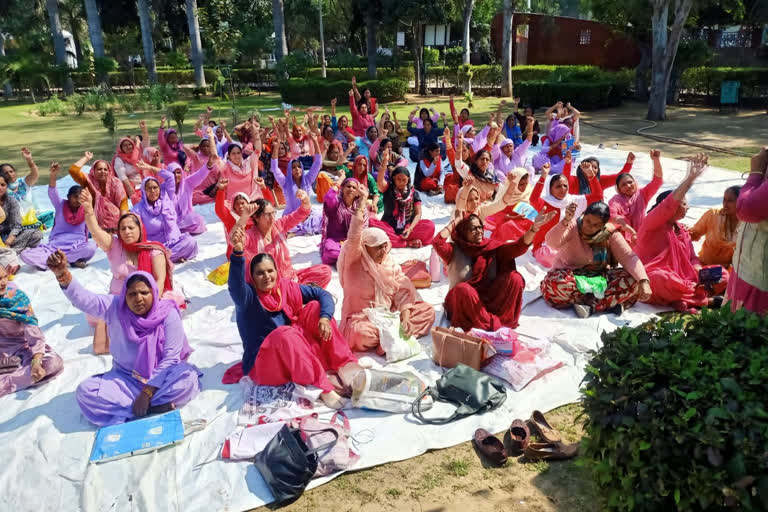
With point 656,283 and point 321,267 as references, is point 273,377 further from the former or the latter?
point 656,283

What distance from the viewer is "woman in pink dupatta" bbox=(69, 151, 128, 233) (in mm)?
6633

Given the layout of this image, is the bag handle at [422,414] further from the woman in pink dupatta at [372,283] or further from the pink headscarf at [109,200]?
the pink headscarf at [109,200]

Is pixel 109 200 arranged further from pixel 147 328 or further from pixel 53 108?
pixel 53 108

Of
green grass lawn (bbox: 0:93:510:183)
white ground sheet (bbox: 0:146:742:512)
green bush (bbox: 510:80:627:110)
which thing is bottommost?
white ground sheet (bbox: 0:146:742:512)

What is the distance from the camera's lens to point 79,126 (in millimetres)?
17422

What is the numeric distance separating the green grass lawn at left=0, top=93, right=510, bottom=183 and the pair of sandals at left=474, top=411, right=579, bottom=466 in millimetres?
10564

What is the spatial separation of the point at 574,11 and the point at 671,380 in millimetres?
73454

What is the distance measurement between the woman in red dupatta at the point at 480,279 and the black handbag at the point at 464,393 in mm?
647

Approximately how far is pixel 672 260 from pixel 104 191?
6.46 meters

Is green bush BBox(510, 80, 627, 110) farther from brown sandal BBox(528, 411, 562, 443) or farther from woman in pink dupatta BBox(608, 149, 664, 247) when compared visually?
brown sandal BBox(528, 411, 562, 443)

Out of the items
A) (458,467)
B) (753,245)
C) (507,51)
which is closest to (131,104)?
(507,51)

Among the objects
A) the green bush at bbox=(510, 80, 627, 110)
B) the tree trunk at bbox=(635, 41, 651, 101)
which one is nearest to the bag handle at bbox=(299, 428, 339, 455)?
the green bush at bbox=(510, 80, 627, 110)

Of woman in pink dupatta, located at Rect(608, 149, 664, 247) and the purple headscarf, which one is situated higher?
woman in pink dupatta, located at Rect(608, 149, 664, 247)

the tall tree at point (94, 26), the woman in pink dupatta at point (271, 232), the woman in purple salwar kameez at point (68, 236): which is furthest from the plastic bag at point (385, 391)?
the tall tree at point (94, 26)
